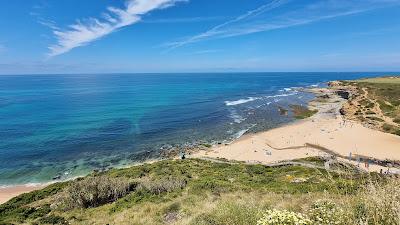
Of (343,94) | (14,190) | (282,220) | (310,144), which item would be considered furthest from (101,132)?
(343,94)

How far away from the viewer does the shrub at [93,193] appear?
1944 centimetres

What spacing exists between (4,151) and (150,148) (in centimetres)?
2103

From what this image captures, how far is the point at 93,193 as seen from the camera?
20.1 meters

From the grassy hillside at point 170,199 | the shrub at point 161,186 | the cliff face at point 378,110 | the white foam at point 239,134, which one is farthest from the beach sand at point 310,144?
the shrub at point 161,186

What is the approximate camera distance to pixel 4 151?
4231 centimetres

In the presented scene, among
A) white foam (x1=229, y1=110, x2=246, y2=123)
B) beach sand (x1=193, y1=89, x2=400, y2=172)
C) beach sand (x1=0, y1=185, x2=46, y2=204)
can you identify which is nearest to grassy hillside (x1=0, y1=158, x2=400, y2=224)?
beach sand (x1=0, y1=185, x2=46, y2=204)

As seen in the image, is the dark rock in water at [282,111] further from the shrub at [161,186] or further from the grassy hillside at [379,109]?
the shrub at [161,186]

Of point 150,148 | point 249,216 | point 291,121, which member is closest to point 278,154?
point 150,148

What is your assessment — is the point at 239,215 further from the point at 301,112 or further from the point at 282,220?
the point at 301,112

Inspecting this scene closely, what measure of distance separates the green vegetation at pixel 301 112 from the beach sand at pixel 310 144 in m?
9.98

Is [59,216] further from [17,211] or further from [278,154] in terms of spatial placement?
[278,154]

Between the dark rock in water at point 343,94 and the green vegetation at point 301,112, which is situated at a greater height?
the dark rock in water at point 343,94

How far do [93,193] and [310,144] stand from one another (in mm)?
37491

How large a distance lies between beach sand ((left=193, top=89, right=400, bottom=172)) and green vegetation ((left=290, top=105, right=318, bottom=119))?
9981 millimetres
